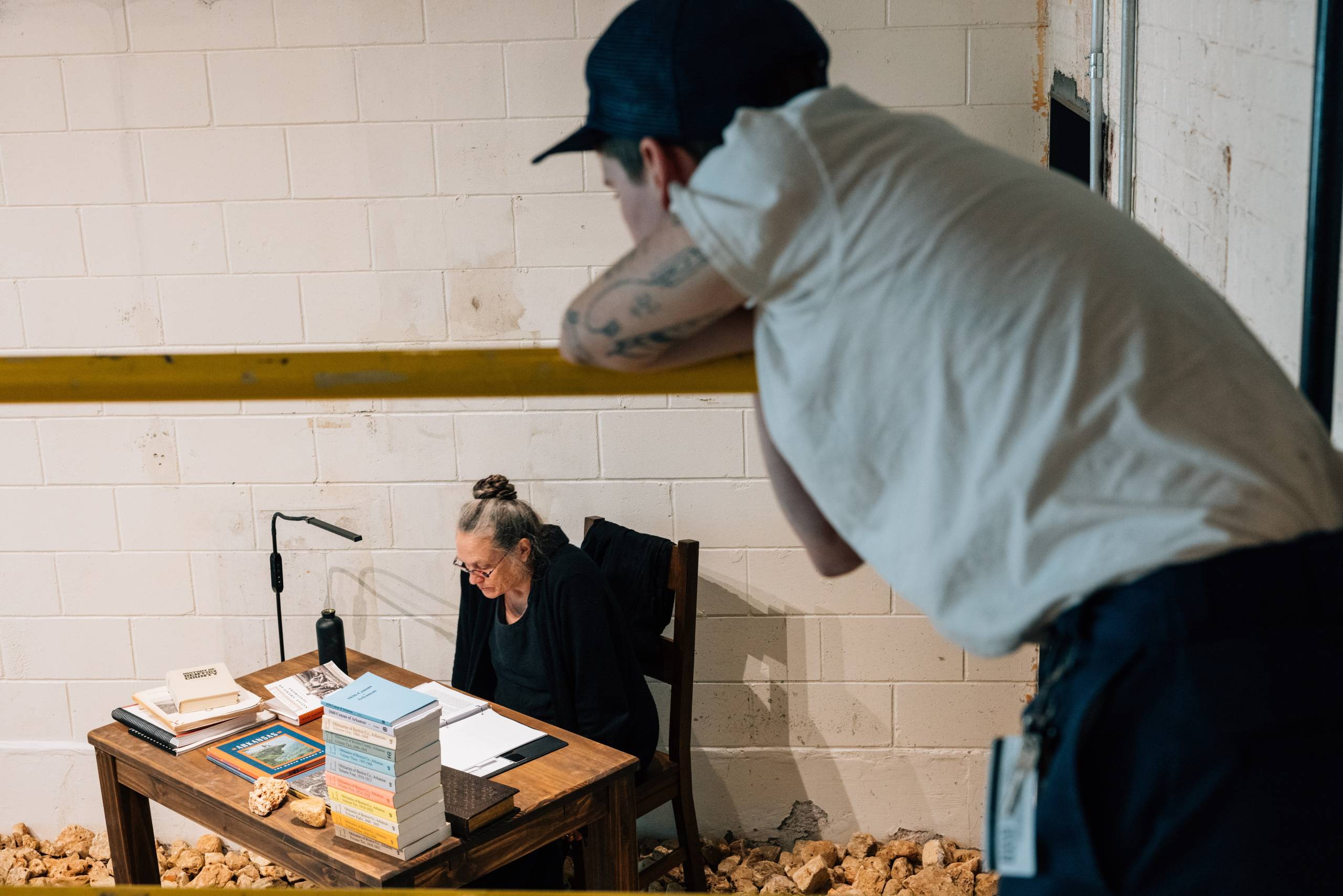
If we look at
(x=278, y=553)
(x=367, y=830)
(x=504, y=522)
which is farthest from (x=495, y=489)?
(x=367, y=830)

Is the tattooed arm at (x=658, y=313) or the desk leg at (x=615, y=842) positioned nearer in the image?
the tattooed arm at (x=658, y=313)

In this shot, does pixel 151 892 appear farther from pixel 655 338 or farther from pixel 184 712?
pixel 184 712

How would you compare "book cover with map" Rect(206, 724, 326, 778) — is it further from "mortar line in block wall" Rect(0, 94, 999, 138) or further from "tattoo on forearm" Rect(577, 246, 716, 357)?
"tattoo on forearm" Rect(577, 246, 716, 357)

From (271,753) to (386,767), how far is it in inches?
27.6

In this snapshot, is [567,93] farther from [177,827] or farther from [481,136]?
[177,827]

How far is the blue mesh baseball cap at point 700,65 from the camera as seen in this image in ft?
3.19

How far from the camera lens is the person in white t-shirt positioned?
77cm

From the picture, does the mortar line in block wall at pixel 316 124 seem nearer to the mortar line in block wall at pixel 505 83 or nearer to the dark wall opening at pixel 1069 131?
the mortar line in block wall at pixel 505 83

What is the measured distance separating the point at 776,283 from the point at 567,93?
268cm

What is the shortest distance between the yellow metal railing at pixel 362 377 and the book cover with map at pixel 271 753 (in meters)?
1.74

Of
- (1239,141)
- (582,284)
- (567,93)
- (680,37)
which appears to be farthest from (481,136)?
(680,37)

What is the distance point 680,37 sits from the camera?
975 millimetres

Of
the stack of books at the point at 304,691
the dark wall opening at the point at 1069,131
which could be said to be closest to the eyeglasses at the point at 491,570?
the stack of books at the point at 304,691

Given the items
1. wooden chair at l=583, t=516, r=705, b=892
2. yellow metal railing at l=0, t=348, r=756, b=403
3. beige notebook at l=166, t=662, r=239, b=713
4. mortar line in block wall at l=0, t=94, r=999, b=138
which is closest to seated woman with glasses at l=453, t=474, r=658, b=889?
wooden chair at l=583, t=516, r=705, b=892
